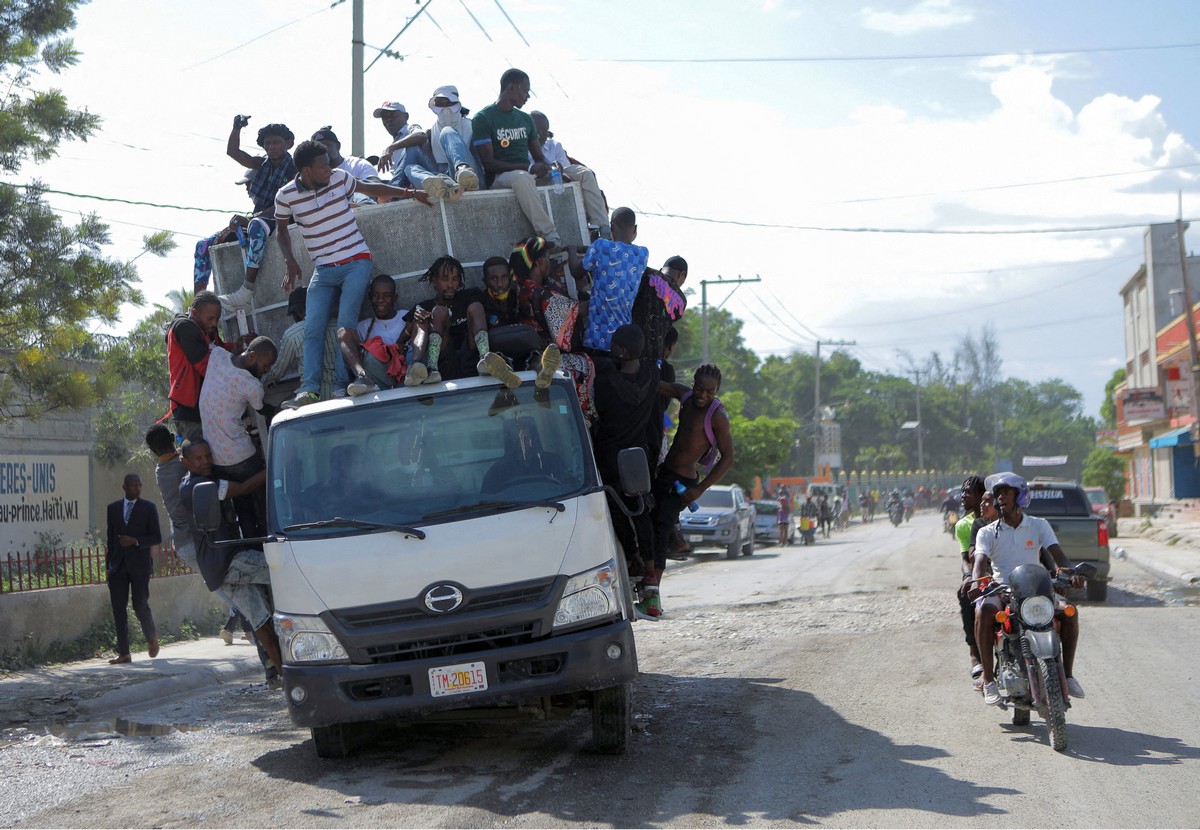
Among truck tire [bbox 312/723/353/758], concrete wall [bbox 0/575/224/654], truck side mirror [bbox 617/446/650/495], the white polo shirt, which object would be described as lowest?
truck tire [bbox 312/723/353/758]

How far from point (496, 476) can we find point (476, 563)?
0.62 m

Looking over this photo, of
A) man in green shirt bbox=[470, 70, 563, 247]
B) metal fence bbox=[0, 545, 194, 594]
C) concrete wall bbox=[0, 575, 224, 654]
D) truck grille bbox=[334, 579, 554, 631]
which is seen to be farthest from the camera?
metal fence bbox=[0, 545, 194, 594]

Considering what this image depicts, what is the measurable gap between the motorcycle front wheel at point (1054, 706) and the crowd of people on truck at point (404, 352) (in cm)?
242

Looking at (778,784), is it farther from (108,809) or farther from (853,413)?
(853,413)

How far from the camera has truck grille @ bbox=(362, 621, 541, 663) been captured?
621 cm

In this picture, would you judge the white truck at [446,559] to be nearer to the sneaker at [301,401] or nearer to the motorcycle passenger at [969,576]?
the sneaker at [301,401]

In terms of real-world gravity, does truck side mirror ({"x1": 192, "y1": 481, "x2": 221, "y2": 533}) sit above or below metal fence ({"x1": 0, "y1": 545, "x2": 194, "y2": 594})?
above

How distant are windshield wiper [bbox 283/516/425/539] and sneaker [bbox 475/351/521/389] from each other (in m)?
1.03

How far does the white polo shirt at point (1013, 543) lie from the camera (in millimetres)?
7613

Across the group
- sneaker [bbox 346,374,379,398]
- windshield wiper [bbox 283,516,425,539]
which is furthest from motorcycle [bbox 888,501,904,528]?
windshield wiper [bbox 283,516,425,539]

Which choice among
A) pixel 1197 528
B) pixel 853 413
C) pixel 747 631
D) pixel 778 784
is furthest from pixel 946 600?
pixel 853 413

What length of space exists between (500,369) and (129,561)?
6.52 m

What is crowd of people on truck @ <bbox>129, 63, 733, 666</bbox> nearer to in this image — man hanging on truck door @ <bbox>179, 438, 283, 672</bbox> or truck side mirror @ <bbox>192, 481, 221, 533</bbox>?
man hanging on truck door @ <bbox>179, 438, 283, 672</bbox>

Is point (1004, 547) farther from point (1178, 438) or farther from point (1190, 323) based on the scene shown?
point (1178, 438)
